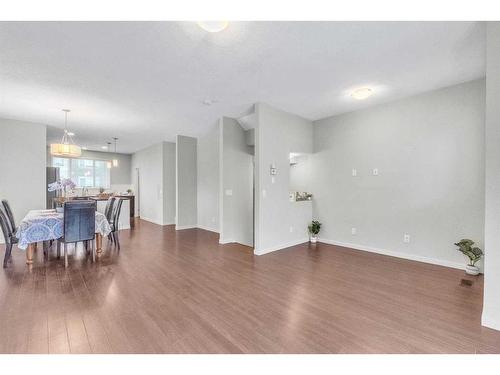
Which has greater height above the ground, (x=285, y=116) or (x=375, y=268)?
(x=285, y=116)

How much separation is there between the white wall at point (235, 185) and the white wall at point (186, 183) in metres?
2.25

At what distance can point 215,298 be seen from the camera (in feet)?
8.26

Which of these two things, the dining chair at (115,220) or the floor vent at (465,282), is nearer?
the floor vent at (465,282)

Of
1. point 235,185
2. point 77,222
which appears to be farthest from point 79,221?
point 235,185

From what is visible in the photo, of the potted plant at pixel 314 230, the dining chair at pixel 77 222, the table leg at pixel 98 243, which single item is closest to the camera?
the dining chair at pixel 77 222

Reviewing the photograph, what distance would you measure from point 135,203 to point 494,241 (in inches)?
390

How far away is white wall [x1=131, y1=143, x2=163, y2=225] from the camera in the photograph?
7.64m

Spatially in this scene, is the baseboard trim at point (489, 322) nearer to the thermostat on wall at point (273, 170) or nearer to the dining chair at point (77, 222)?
the thermostat on wall at point (273, 170)

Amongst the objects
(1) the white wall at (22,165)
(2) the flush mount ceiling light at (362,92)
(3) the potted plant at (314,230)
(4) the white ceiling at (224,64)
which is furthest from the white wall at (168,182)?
(2) the flush mount ceiling light at (362,92)

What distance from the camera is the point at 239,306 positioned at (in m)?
2.34

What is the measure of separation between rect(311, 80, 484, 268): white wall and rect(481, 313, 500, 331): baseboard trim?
1752mm

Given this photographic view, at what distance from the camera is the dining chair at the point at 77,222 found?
11.6 ft
